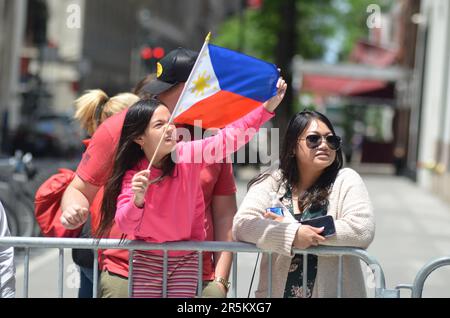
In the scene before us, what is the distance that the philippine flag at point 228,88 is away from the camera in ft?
13.5

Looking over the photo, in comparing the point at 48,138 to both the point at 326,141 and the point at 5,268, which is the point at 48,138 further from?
the point at 326,141

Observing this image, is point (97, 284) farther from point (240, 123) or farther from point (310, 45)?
point (310, 45)

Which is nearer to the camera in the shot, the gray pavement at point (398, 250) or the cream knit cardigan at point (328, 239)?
the cream knit cardigan at point (328, 239)

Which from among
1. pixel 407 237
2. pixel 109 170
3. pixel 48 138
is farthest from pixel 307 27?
pixel 109 170

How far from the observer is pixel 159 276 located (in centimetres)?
415

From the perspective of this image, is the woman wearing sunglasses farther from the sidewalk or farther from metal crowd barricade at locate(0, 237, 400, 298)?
the sidewalk

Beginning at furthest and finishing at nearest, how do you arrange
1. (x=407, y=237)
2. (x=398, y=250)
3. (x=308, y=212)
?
(x=407, y=237) → (x=398, y=250) → (x=308, y=212)

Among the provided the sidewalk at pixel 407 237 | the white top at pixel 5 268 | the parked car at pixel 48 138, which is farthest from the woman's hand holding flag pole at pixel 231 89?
the parked car at pixel 48 138

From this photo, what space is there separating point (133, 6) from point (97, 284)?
5762 cm

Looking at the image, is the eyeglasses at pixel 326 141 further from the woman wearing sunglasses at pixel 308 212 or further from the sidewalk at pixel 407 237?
the sidewalk at pixel 407 237

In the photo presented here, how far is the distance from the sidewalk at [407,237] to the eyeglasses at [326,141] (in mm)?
2696

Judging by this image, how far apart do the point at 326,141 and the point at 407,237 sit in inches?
395

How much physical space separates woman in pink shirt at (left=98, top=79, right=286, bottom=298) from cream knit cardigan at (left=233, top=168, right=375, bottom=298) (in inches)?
10.0
